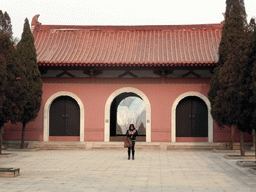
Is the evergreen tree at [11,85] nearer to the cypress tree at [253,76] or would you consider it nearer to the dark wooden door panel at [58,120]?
the dark wooden door panel at [58,120]

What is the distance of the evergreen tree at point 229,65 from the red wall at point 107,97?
90.7 inches

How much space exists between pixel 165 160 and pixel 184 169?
2.34 meters

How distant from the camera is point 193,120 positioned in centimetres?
1784

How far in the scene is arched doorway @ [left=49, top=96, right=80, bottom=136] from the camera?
18.2 meters

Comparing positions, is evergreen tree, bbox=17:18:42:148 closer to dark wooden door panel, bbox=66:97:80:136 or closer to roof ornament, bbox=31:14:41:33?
dark wooden door panel, bbox=66:97:80:136

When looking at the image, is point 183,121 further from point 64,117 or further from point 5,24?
point 5,24

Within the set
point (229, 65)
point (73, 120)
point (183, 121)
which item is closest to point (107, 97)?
point (73, 120)

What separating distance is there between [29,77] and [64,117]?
3.20 meters

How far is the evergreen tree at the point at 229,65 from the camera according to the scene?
13.5m

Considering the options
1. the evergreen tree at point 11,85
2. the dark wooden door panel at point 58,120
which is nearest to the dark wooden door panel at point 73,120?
the dark wooden door panel at point 58,120

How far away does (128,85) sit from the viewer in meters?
18.0

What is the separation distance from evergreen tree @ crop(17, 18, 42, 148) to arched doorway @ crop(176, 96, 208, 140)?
6.61 meters

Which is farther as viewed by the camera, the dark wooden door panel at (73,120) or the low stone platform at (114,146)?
the dark wooden door panel at (73,120)

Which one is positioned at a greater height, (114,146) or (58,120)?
(58,120)
